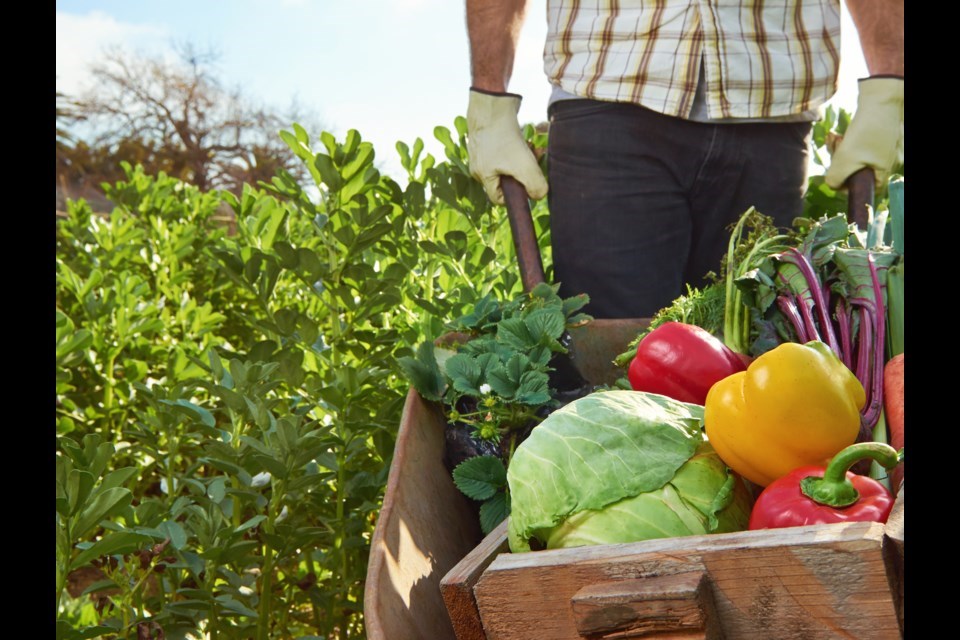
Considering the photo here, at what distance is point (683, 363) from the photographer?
56.5 inches

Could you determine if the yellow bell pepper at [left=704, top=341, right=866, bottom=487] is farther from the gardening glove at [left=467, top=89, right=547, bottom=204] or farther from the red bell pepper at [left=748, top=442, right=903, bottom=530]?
the gardening glove at [left=467, top=89, right=547, bottom=204]

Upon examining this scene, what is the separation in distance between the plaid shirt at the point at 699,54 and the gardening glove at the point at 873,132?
0.15 meters

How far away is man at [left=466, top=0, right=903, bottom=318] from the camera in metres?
2.33

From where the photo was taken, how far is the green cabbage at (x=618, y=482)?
1.13 meters

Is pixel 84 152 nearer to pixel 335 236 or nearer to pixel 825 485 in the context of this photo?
pixel 335 236

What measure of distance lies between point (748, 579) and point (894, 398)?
0.56m

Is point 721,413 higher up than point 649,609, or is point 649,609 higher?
point 721,413

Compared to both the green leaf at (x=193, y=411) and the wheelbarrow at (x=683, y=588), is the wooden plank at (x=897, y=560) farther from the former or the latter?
the green leaf at (x=193, y=411)

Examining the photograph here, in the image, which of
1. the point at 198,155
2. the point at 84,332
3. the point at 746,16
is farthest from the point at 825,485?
the point at 198,155

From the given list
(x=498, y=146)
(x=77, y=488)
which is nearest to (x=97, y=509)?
(x=77, y=488)

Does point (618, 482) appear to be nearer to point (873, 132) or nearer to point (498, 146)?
point (498, 146)

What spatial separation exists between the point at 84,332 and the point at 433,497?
125 cm

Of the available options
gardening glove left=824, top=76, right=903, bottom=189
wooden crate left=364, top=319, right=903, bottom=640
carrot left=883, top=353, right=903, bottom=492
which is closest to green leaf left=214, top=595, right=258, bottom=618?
wooden crate left=364, top=319, right=903, bottom=640

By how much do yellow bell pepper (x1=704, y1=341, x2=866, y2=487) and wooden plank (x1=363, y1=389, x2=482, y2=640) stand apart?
47 centimetres
